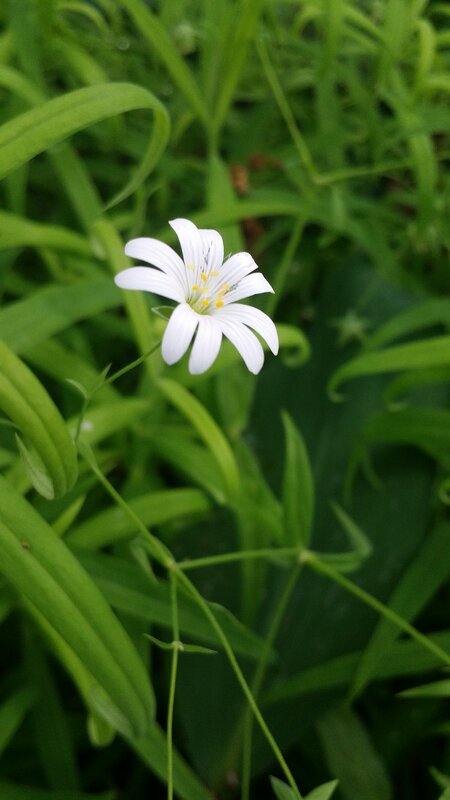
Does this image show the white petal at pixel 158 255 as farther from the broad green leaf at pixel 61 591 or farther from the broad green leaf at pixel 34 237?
the broad green leaf at pixel 34 237

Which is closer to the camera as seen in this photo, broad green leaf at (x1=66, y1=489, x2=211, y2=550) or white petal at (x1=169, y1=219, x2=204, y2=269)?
white petal at (x1=169, y1=219, x2=204, y2=269)

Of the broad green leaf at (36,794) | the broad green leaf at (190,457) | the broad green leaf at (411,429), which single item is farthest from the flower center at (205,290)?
the broad green leaf at (36,794)

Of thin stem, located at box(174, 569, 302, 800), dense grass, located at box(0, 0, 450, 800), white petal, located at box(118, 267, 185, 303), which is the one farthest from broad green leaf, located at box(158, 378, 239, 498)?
white petal, located at box(118, 267, 185, 303)

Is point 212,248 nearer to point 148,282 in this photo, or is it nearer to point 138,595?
point 148,282

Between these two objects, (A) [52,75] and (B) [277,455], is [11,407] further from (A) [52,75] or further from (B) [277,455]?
(A) [52,75]

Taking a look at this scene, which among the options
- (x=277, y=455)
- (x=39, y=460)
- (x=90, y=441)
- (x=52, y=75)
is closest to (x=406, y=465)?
(x=277, y=455)

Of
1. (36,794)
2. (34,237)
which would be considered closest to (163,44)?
(34,237)

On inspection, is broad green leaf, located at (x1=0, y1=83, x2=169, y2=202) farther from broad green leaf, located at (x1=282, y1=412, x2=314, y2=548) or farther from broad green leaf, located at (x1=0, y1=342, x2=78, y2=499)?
broad green leaf, located at (x1=282, y1=412, x2=314, y2=548)
